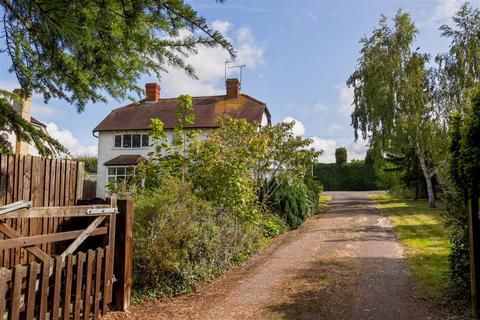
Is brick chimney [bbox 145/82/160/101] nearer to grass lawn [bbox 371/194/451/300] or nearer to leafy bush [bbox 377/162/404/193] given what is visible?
leafy bush [bbox 377/162/404/193]

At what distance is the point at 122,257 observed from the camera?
5180 millimetres

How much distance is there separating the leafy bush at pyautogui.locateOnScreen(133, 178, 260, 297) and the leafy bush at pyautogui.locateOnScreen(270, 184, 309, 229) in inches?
247

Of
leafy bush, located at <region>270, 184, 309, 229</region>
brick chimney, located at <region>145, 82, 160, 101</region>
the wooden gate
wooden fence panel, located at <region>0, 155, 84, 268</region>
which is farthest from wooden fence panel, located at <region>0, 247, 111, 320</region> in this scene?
brick chimney, located at <region>145, 82, 160, 101</region>

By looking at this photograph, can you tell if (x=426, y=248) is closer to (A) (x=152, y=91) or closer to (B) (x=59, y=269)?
(B) (x=59, y=269)

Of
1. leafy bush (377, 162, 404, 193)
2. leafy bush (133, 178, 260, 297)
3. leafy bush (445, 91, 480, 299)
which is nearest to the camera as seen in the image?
leafy bush (445, 91, 480, 299)

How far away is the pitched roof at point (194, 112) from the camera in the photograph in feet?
86.1

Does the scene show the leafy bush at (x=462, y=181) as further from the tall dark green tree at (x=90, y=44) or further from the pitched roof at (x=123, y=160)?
the pitched roof at (x=123, y=160)

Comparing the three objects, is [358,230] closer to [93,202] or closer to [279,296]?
[279,296]

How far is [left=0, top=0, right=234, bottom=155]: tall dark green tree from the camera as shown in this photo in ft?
9.43

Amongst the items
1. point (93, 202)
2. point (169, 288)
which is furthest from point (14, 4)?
point (169, 288)

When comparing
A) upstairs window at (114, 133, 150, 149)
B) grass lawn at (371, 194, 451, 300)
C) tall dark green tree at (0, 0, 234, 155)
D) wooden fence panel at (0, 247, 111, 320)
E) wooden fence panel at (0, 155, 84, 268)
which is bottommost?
grass lawn at (371, 194, 451, 300)

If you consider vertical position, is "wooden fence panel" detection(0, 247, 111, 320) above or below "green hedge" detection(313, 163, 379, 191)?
below

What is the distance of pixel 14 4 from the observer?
3.21 metres

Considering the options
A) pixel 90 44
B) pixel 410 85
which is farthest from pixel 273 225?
pixel 410 85
